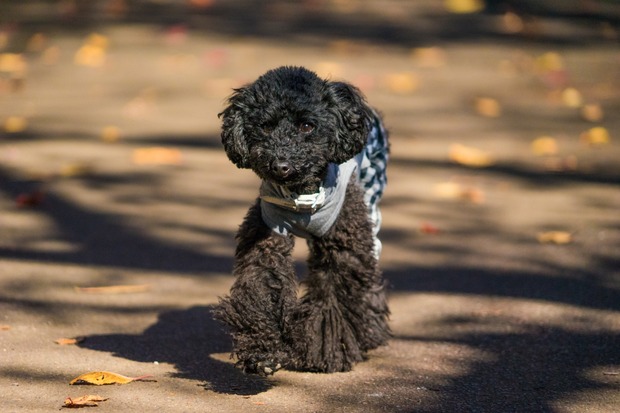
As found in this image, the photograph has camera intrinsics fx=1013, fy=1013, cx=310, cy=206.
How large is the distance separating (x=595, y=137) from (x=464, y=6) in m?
6.03

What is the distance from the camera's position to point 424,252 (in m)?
7.61

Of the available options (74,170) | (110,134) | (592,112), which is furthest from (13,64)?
(592,112)

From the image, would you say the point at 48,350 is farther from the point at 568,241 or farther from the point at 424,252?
the point at 568,241

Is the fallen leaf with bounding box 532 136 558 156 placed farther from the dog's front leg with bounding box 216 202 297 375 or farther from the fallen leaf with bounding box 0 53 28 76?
the fallen leaf with bounding box 0 53 28 76

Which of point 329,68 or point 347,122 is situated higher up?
point 329,68

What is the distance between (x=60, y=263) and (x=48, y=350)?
1.86 metres

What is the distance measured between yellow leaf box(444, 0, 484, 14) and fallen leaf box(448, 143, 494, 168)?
6.08 meters

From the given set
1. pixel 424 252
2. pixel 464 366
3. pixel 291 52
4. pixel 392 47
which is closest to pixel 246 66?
pixel 291 52

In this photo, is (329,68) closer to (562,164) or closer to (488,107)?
(488,107)

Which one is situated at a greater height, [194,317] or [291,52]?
[291,52]

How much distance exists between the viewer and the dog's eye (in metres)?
4.72

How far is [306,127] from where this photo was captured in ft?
15.5

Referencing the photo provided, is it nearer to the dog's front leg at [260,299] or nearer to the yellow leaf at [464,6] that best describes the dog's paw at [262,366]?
the dog's front leg at [260,299]

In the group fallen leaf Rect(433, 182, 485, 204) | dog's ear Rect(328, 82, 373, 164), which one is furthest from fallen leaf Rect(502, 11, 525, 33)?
dog's ear Rect(328, 82, 373, 164)
